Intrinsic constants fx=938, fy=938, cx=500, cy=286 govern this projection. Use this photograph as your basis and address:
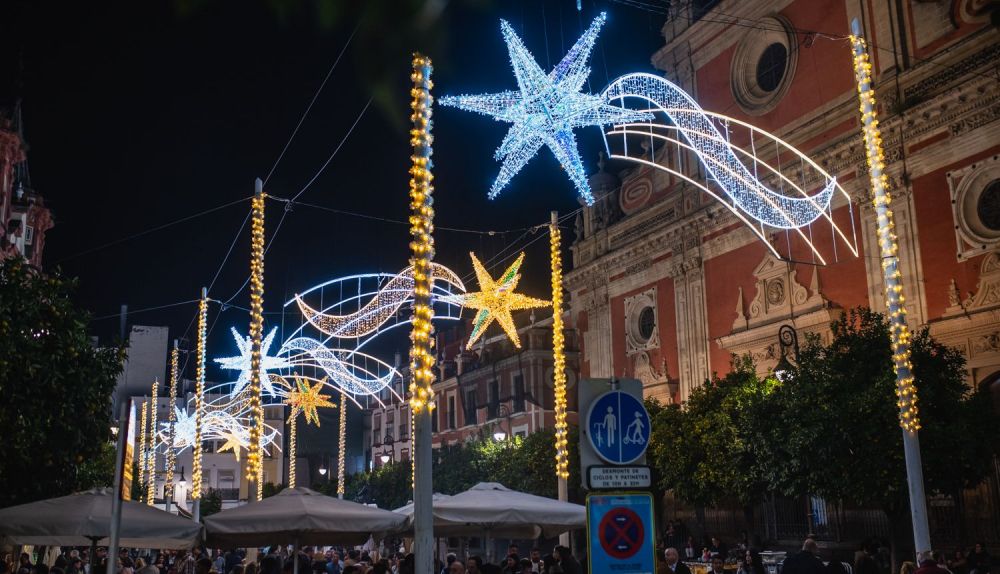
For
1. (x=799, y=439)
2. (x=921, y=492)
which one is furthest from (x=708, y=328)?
(x=921, y=492)

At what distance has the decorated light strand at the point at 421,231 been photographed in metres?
12.8

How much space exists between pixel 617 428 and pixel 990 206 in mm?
21281

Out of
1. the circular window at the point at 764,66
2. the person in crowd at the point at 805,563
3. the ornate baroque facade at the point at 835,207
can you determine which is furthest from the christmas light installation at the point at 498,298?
the person in crowd at the point at 805,563

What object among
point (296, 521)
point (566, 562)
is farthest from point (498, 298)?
point (296, 521)

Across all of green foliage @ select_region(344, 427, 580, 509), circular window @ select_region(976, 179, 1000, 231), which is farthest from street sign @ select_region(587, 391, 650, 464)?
green foliage @ select_region(344, 427, 580, 509)

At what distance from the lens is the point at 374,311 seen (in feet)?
86.6

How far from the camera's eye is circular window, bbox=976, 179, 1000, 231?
2391cm

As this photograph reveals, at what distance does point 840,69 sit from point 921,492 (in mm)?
17854

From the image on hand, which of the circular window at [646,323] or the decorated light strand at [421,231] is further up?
the circular window at [646,323]

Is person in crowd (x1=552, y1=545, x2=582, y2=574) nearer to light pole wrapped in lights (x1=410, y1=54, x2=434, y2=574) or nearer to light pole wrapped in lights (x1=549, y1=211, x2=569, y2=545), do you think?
light pole wrapped in lights (x1=410, y1=54, x2=434, y2=574)

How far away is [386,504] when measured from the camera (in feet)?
177

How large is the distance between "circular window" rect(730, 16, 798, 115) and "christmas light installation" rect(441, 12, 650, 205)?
53.7ft

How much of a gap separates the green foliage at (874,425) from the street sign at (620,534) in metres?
16.2

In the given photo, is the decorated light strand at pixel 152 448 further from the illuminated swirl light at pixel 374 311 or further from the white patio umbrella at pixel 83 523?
the white patio umbrella at pixel 83 523
